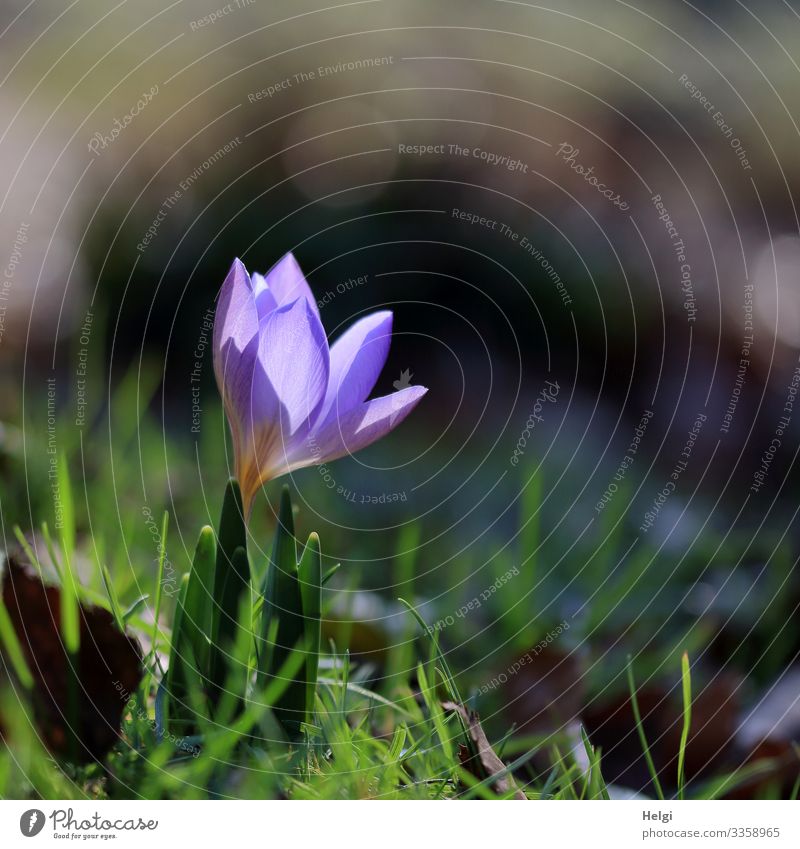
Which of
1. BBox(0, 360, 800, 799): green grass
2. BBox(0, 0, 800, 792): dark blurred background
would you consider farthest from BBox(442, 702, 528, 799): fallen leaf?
BBox(0, 0, 800, 792): dark blurred background

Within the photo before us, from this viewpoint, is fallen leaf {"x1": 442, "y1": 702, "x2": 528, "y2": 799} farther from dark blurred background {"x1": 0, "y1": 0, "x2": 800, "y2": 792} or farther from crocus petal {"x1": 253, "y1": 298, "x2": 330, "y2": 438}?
dark blurred background {"x1": 0, "y1": 0, "x2": 800, "y2": 792}

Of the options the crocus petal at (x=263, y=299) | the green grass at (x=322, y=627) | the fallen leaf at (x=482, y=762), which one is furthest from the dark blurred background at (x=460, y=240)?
the crocus petal at (x=263, y=299)

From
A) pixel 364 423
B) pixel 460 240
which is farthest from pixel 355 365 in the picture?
pixel 460 240

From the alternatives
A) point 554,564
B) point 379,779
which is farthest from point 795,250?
point 379,779

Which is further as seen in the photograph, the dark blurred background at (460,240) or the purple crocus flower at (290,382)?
the dark blurred background at (460,240)

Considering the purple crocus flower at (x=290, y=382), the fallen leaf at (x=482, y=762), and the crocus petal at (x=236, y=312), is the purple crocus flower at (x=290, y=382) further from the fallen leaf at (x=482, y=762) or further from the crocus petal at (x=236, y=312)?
the fallen leaf at (x=482, y=762)
